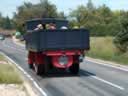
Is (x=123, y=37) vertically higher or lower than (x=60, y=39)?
lower

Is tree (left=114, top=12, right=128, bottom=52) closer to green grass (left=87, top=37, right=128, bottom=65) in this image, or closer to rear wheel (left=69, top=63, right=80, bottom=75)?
green grass (left=87, top=37, right=128, bottom=65)

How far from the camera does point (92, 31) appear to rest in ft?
221

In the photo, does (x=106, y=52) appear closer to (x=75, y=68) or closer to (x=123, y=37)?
(x=123, y=37)

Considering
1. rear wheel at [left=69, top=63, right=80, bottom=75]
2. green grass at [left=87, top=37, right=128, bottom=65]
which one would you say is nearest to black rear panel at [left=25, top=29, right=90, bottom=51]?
rear wheel at [left=69, top=63, right=80, bottom=75]

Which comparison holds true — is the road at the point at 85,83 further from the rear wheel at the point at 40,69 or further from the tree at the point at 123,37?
the tree at the point at 123,37

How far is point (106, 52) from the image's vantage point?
40.6m

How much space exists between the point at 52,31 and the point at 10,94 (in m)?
8.04

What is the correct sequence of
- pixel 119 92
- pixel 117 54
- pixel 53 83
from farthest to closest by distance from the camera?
1. pixel 117 54
2. pixel 53 83
3. pixel 119 92

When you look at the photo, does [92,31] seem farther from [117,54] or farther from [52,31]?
[52,31]

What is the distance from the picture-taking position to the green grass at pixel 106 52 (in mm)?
34566

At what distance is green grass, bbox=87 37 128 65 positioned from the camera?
34.6 m

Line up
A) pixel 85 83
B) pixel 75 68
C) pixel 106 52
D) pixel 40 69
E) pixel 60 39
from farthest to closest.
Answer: pixel 106 52 < pixel 75 68 < pixel 40 69 < pixel 60 39 < pixel 85 83

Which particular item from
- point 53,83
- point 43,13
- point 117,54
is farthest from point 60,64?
point 43,13

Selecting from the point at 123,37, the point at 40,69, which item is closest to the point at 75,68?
the point at 40,69
